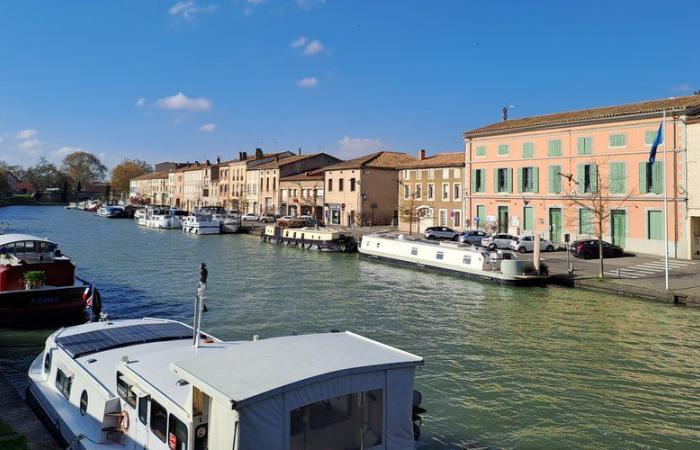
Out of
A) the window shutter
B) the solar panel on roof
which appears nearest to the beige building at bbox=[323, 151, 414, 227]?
the window shutter

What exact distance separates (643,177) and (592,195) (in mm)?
3306

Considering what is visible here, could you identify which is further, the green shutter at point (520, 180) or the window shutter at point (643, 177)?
the green shutter at point (520, 180)

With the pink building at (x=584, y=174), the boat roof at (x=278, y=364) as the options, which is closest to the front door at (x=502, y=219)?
the pink building at (x=584, y=174)

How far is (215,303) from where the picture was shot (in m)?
22.2

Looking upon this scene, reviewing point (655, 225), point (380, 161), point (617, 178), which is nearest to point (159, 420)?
point (655, 225)

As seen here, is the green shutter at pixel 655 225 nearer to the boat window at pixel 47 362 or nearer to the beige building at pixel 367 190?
the beige building at pixel 367 190

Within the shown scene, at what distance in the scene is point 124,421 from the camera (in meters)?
7.88

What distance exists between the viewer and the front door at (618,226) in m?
35.9

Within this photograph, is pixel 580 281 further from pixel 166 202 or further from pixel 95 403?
pixel 166 202

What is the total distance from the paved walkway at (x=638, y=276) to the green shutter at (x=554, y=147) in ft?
30.8

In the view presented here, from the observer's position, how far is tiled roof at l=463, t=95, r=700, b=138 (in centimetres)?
3353

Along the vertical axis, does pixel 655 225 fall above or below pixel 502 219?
below

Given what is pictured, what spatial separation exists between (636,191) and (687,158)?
3638 millimetres

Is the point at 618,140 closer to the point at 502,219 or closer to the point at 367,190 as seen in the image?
the point at 502,219
